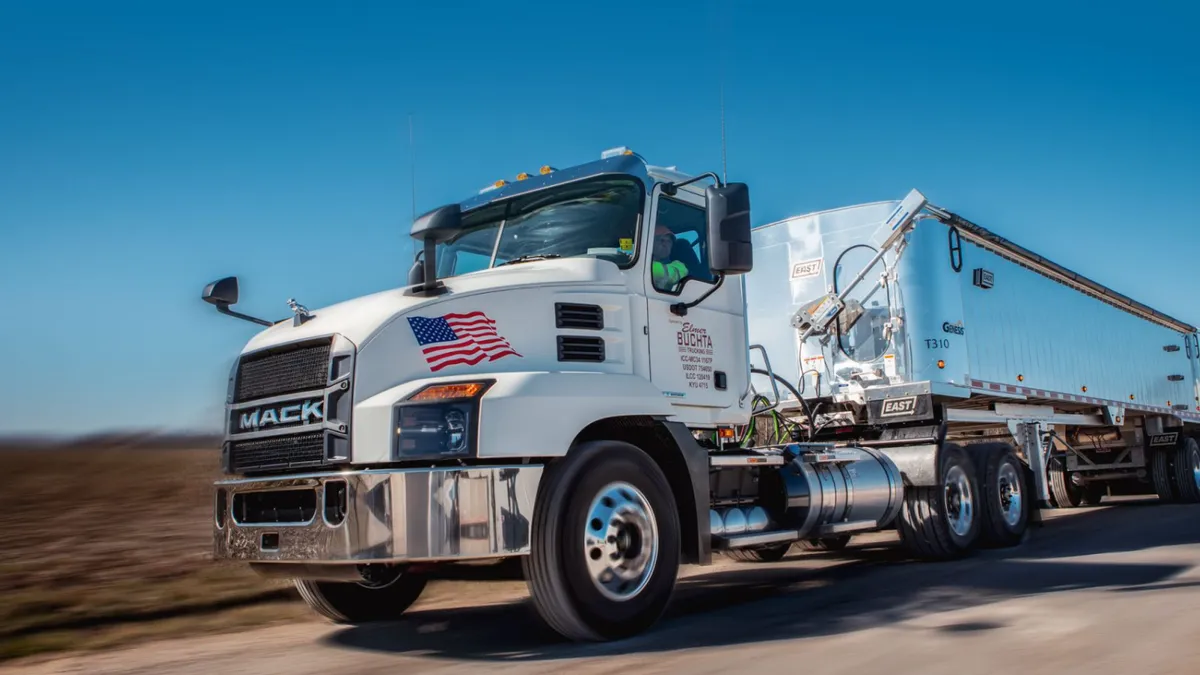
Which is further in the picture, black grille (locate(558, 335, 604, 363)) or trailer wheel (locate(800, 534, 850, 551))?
trailer wheel (locate(800, 534, 850, 551))

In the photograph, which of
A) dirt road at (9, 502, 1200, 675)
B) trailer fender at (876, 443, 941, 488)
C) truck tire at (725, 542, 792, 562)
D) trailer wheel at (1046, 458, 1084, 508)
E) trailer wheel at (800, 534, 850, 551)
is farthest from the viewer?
trailer wheel at (1046, 458, 1084, 508)

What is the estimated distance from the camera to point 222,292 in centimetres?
633

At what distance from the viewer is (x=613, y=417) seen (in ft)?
19.1

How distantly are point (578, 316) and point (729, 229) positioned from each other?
1.06 meters

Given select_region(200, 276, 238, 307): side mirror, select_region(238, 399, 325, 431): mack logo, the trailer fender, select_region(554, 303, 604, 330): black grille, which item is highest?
select_region(200, 276, 238, 307): side mirror

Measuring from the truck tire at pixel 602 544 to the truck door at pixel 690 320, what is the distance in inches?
37.2

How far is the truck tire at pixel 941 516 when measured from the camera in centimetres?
923

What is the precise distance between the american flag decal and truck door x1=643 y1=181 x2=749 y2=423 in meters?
1.21

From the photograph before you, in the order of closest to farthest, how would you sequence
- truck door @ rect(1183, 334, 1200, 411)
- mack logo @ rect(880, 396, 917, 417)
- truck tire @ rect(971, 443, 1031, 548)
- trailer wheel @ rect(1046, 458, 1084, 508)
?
1. mack logo @ rect(880, 396, 917, 417)
2. truck tire @ rect(971, 443, 1031, 548)
3. trailer wheel @ rect(1046, 458, 1084, 508)
4. truck door @ rect(1183, 334, 1200, 411)

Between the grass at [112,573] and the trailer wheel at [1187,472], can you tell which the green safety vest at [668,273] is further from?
the trailer wheel at [1187,472]

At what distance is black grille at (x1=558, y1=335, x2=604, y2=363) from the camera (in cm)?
578

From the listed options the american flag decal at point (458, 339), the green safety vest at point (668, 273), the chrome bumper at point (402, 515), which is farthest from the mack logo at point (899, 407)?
the chrome bumper at point (402, 515)

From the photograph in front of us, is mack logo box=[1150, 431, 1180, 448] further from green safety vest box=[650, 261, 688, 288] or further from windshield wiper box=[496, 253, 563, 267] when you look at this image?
windshield wiper box=[496, 253, 563, 267]

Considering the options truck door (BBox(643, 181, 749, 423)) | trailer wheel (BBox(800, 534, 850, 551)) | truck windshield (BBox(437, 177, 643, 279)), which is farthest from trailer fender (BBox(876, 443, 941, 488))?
truck windshield (BBox(437, 177, 643, 279))
